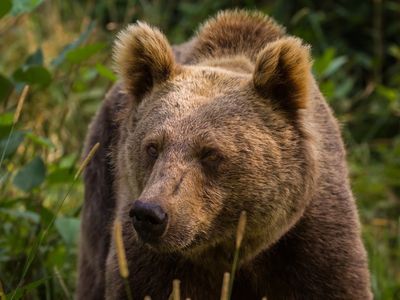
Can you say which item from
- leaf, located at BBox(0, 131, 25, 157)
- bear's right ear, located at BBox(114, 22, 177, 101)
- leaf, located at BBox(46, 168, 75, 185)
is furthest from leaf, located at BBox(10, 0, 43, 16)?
leaf, located at BBox(46, 168, 75, 185)

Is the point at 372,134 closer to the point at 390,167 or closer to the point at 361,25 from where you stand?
the point at 390,167

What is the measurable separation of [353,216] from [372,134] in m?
4.37

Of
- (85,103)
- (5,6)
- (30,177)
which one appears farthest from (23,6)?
(85,103)

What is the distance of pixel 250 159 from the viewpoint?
13.7ft

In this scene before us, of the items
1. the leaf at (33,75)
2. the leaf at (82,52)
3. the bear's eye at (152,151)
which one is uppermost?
the leaf at (82,52)

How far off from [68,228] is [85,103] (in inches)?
141

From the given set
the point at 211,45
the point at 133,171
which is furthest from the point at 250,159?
the point at 211,45

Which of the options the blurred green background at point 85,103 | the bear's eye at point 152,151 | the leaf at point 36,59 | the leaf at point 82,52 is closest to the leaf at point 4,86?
the blurred green background at point 85,103

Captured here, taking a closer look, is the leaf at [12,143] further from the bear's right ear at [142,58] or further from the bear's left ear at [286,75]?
the bear's left ear at [286,75]

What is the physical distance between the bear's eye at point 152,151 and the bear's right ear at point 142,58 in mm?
497

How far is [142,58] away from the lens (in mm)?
4668

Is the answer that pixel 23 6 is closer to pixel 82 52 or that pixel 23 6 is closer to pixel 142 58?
pixel 82 52

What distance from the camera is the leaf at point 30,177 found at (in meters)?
5.40

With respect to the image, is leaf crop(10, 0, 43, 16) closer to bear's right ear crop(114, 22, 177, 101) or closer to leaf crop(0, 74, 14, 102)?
leaf crop(0, 74, 14, 102)
